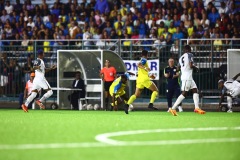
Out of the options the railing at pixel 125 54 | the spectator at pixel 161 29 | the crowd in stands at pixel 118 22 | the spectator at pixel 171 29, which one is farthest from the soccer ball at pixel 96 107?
the spectator at pixel 171 29

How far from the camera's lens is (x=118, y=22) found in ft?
106

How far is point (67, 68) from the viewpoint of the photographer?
30.7m

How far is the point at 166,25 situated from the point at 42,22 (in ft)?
23.9

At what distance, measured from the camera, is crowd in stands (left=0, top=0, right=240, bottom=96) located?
1198 inches

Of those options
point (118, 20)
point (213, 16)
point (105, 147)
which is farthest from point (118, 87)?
point (105, 147)

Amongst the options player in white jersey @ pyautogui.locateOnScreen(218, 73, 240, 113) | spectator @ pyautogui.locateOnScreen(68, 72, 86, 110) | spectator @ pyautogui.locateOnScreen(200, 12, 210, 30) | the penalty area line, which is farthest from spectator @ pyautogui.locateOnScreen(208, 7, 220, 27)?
the penalty area line

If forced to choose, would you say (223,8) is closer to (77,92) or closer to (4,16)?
(77,92)

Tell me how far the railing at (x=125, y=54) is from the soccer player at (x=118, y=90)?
116 inches

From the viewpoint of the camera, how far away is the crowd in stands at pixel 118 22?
99.8ft

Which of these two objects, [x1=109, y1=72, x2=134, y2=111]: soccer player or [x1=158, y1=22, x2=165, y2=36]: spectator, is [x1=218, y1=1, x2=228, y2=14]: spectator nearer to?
[x1=158, y1=22, x2=165, y2=36]: spectator

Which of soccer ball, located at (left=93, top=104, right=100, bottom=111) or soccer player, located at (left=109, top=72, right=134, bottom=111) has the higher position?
soccer player, located at (left=109, top=72, right=134, bottom=111)

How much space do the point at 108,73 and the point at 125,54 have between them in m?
2.23

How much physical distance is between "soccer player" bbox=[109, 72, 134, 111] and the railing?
2.96m

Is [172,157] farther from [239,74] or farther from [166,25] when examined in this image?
[166,25]
